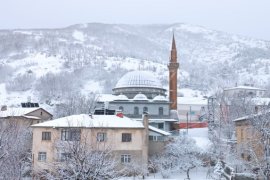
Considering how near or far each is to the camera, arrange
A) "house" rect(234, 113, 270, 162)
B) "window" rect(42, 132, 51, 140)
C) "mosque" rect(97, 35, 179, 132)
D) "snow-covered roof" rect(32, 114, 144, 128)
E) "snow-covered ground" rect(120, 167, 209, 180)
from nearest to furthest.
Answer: "house" rect(234, 113, 270, 162) < "snow-covered ground" rect(120, 167, 209, 180) < "snow-covered roof" rect(32, 114, 144, 128) < "window" rect(42, 132, 51, 140) < "mosque" rect(97, 35, 179, 132)

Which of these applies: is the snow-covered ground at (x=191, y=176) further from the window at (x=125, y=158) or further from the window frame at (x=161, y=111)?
the window frame at (x=161, y=111)

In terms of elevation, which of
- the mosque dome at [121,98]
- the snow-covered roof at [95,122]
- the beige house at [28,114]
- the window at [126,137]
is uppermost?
the mosque dome at [121,98]

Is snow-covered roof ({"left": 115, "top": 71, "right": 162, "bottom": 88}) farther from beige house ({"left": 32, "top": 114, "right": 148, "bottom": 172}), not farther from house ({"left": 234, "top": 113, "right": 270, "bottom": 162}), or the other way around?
beige house ({"left": 32, "top": 114, "right": 148, "bottom": 172})

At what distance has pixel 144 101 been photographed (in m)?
59.5

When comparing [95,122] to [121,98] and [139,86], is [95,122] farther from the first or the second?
[139,86]

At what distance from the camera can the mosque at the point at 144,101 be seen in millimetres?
59188

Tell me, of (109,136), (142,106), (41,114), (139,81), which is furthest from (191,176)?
(139,81)

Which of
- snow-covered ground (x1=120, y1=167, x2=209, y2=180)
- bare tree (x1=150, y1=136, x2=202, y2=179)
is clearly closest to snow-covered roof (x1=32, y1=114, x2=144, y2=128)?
bare tree (x1=150, y1=136, x2=202, y2=179)

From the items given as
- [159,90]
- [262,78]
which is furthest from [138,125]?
[262,78]

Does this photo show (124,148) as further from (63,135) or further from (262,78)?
(262,78)

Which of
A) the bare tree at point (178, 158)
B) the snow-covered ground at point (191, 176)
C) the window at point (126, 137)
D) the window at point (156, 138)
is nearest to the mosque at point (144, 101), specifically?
the window at point (156, 138)

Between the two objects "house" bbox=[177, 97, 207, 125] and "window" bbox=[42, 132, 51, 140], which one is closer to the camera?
"window" bbox=[42, 132, 51, 140]

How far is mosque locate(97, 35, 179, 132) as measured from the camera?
5919cm

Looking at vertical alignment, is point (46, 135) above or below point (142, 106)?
below
